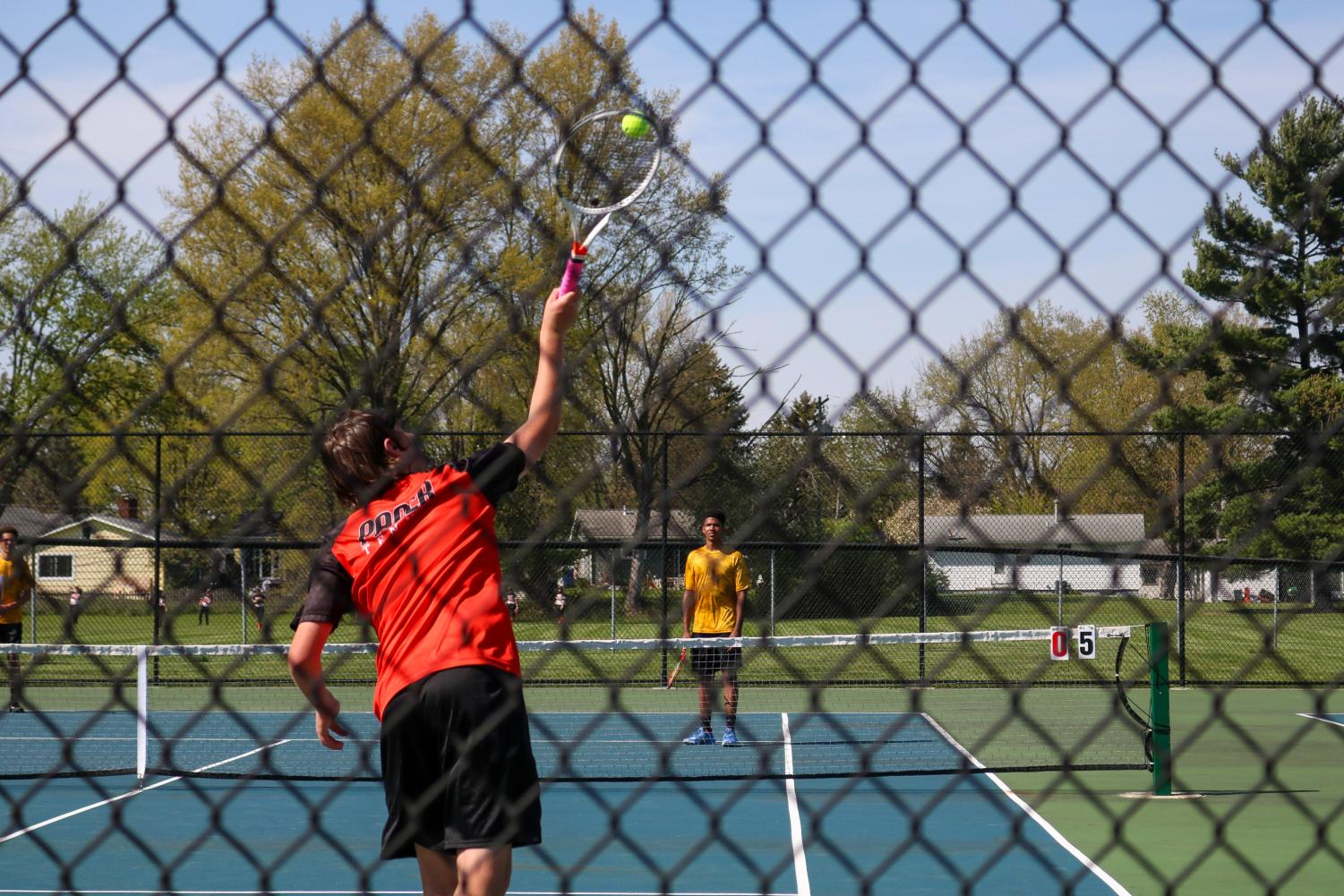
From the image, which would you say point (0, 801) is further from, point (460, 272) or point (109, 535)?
point (109, 535)

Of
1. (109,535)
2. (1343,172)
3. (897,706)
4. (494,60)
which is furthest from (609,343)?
(109,535)

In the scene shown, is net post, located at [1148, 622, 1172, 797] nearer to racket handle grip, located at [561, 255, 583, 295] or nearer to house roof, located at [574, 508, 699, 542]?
racket handle grip, located at [561, 255, 583, 295]

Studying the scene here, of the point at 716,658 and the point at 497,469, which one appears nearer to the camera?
the point at 497,469

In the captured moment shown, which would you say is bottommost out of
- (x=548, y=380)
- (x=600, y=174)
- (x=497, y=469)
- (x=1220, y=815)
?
(x=1220, y=815)

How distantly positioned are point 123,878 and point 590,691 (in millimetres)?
9601

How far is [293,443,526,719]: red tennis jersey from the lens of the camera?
271 cm

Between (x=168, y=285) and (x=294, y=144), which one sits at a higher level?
(x=294, y=144)

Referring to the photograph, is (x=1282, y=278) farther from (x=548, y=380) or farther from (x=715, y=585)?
(x=715, y=585)

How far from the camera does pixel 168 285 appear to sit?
272 cm

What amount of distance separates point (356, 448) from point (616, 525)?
11188mm

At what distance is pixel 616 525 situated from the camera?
45.2ft

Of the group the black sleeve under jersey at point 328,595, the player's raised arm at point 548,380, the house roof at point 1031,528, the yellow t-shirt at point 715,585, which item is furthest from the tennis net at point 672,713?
the player's raised arm at point 548,380

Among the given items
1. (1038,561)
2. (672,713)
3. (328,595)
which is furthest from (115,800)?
(1038,561)

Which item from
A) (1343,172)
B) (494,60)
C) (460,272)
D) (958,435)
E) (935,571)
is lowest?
(935,571)
